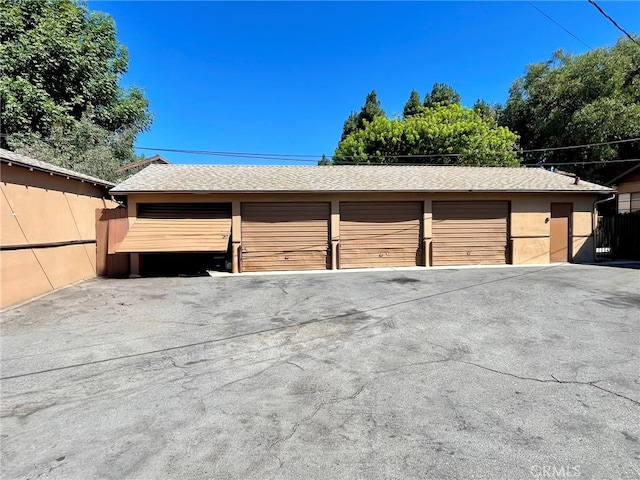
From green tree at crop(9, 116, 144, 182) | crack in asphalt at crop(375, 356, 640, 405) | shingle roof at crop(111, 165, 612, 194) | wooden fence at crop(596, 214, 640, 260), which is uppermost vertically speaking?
green tree at crop(9, 116, 144, 182)

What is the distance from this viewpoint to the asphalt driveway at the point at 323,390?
241 cm

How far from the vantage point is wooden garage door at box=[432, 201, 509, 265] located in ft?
41.3

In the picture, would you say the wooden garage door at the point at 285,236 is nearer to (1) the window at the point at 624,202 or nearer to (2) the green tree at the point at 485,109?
(1) the window at the point at 624,202

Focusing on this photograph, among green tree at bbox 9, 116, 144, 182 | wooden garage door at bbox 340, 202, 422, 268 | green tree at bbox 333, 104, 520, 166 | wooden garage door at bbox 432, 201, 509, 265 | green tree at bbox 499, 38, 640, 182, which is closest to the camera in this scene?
wooden garage door at bbox 340, 202, 422, 268

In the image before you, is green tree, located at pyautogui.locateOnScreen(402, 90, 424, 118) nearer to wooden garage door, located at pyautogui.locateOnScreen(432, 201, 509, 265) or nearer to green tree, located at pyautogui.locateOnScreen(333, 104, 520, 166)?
green tree, located at pyautogui.locateOnScreen(333, 104, 520, 166)

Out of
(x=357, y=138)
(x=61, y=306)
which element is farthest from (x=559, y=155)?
Answer: (x=61, y=306)

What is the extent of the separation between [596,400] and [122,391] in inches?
175

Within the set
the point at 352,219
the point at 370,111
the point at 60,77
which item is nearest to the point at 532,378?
the point at 352,219

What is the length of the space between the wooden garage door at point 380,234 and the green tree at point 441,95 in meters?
23.7

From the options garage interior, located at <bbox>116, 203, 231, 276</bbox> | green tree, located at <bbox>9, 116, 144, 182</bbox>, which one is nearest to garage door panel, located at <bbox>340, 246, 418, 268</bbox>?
garage interior, located at <bbox>116, 203, 231, 276</bbox>

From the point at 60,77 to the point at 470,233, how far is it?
20.2 m

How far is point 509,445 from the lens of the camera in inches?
100

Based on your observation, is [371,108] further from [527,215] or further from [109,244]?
[109,244]

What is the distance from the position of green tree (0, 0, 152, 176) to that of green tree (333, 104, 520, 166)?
48.2 feet
